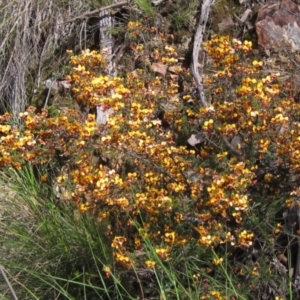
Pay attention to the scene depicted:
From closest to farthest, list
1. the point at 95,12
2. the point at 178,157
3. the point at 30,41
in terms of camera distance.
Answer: the point at 178,157, the point at 95,12, the point at 30,41

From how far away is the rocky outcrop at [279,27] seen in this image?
337 centimetres

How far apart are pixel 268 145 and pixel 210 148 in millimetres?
259

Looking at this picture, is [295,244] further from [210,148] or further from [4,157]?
[4,157]

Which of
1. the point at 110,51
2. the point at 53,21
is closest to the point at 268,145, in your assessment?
the point at 110,51

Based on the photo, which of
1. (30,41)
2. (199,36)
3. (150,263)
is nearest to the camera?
(150,263)

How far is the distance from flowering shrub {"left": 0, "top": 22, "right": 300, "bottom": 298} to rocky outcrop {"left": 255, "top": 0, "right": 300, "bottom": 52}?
84 cm

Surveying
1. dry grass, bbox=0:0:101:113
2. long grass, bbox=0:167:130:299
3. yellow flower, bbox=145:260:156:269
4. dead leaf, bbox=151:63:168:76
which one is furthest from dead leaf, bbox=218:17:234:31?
yellow flower, bbox=145:260:156:269

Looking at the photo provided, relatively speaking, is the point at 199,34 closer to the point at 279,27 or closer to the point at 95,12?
the point at 279,27

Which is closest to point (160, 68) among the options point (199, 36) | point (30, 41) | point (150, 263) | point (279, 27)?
point (199, 36)

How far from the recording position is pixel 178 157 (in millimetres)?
2430

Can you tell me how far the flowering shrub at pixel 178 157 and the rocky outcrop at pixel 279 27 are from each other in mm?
841

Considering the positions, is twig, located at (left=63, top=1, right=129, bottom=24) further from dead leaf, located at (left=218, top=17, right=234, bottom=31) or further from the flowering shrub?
the flowering shrub

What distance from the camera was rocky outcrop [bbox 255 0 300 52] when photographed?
337 cm

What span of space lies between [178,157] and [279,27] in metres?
1.33
